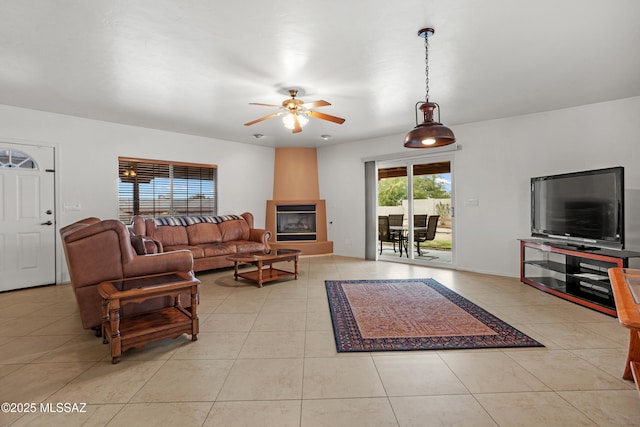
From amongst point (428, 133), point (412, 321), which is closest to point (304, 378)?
point (412, 321)

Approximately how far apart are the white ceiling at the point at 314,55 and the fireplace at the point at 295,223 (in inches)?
117

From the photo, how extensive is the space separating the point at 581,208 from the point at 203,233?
5.64m

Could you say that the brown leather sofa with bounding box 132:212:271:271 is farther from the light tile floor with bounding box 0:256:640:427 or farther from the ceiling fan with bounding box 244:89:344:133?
the ceiling fan with bounding box 244:89:344:133

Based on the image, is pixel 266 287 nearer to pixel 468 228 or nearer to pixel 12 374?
pixel 12 374

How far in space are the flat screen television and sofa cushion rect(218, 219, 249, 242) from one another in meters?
4.88

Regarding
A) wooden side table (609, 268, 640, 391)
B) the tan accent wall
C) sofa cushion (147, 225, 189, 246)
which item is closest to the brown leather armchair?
sofa cushion (147, 225, 189, 246)

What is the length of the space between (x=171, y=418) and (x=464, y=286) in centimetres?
386

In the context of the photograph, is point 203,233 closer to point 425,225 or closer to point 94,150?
point 94,150

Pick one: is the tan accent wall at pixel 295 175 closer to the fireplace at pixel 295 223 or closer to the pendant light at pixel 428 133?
the fireplace at pixel 295 223

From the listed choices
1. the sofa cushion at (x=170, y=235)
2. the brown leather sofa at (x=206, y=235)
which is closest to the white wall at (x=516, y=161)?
the brown leather sofa at (x=206, y=235)

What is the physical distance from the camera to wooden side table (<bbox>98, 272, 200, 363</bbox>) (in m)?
Result: 2.19

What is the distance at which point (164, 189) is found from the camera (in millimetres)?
5781

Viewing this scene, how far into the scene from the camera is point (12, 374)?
2092 millimetres

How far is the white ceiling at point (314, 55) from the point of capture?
87.2 inches
